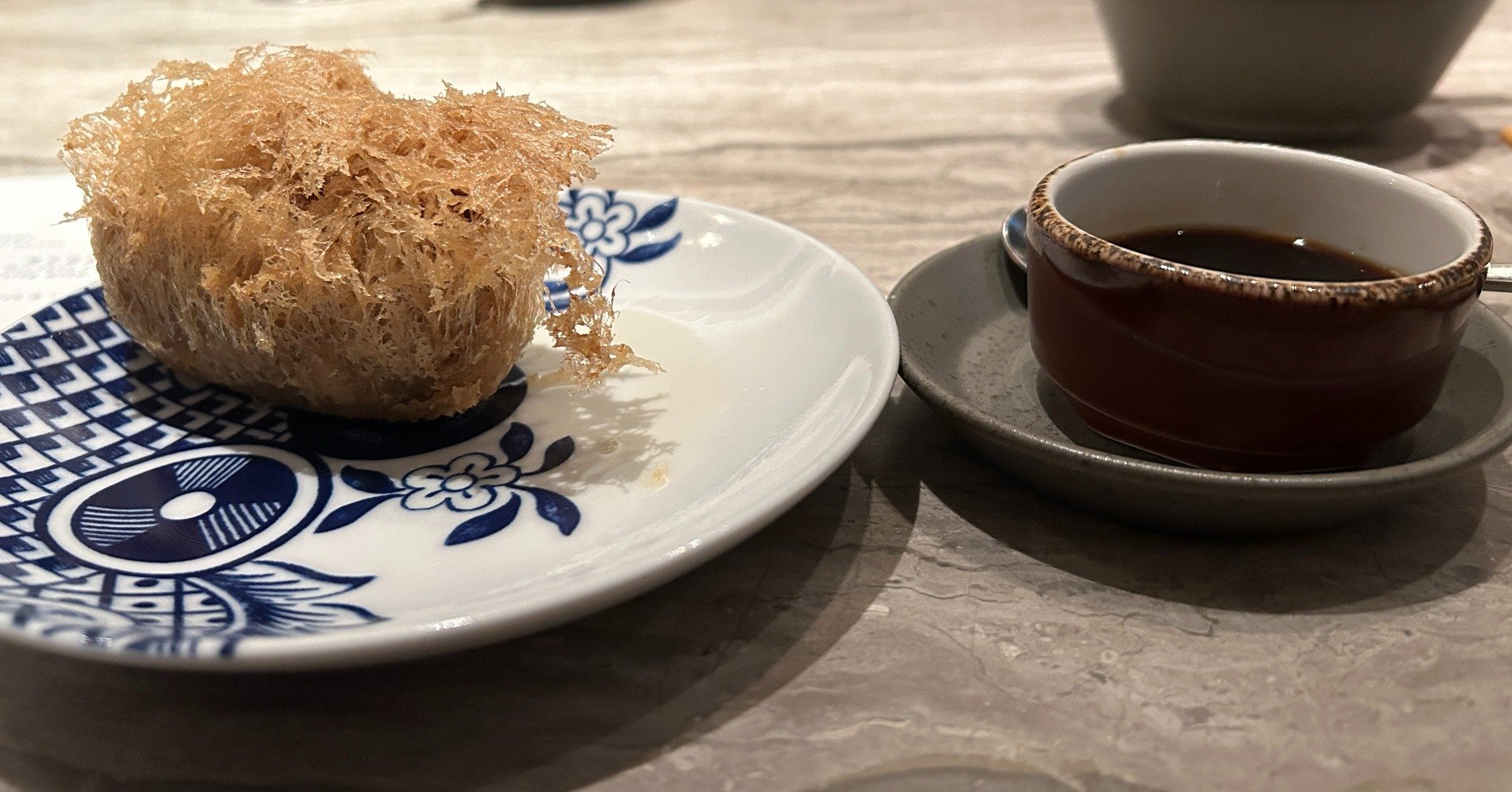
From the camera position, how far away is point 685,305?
1.10 meters

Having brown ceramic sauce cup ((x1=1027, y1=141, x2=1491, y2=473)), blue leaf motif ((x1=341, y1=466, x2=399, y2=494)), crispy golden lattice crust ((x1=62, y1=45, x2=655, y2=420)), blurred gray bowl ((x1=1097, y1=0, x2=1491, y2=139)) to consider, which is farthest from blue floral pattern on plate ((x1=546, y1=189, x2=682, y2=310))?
blurred gray bowl ((x1=1097, y1=0, x2=1491, y2=139))

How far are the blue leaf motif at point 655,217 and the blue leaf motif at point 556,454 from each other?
0.37 meters

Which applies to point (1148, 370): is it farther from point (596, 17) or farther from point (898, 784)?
point (596, 17)

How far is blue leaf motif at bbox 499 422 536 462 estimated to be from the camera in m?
0.90

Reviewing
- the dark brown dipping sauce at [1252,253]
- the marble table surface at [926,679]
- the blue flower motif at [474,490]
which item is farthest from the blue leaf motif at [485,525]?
the dark brown dipping sauce at [1252,253]

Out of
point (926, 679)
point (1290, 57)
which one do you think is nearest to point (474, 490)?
point (926, 679)

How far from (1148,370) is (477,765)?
53 cm

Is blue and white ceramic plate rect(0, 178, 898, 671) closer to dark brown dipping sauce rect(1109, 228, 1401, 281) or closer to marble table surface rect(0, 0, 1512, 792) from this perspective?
marble table surface rect(0, 0, 1512, 792)

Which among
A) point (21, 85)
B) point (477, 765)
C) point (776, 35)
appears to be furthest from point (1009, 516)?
point (21, 85)

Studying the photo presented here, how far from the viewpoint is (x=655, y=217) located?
47.6 inches

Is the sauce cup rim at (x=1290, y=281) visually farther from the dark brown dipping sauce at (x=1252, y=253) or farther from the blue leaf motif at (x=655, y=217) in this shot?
the blue leaf motif at (x=655, y=217)

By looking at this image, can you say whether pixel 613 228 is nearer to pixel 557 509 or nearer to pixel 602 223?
pixel 602 223

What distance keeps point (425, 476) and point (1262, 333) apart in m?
0.64

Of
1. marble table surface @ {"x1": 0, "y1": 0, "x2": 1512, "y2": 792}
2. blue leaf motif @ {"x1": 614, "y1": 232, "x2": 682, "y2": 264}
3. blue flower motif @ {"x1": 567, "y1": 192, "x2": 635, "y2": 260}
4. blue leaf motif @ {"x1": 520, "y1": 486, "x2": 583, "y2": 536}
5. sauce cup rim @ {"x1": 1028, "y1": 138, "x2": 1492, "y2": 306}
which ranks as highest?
sauce cup rim @ {"x1": 1028, "y1": 138, "x2": 1492, "y2": 306}
